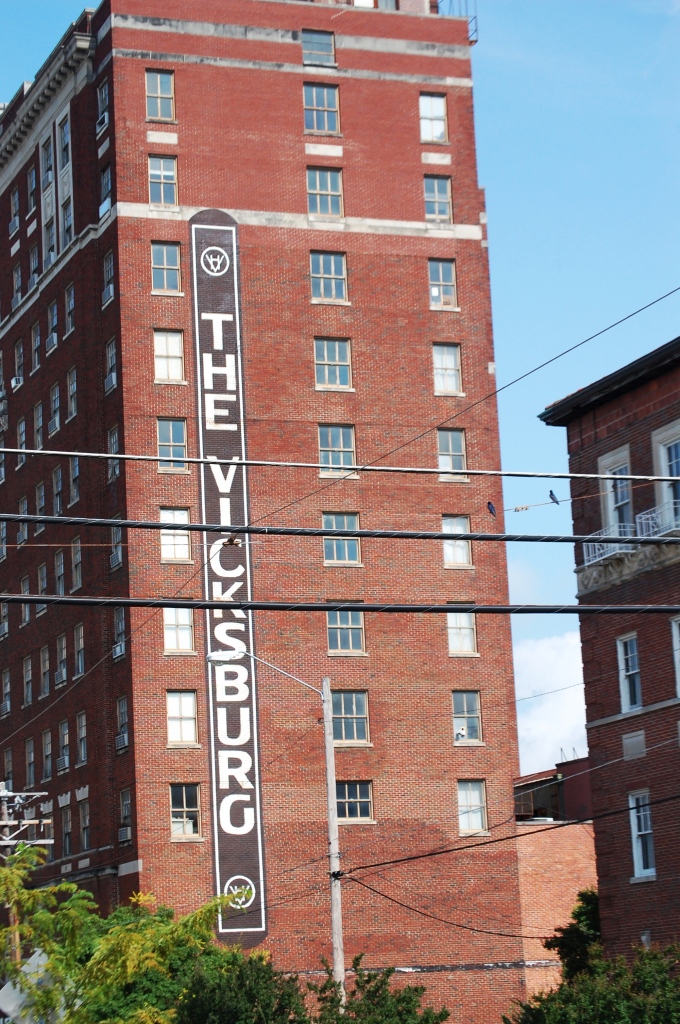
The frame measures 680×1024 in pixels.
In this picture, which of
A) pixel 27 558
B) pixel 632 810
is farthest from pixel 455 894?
pixel 27 558

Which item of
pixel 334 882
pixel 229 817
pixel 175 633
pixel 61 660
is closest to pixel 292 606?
pixel 334 882

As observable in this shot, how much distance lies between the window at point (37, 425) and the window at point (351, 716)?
2130 cm

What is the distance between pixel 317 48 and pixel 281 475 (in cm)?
1838

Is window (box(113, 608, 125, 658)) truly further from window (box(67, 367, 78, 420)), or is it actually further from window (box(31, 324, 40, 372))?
window (box(31, 324, 40, 372))

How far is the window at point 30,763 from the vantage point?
78.4m

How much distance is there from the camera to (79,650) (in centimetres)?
7294

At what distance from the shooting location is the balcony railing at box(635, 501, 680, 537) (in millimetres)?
46750

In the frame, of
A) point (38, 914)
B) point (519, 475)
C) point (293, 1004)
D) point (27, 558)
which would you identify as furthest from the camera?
point (27, 558)

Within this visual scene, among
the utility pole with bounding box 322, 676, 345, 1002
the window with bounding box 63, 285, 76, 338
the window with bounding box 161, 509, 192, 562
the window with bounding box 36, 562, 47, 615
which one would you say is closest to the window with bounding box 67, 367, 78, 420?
Result: the window with bounding box 63, 285, 76, 338

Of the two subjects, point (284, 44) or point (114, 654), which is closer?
point (114, 654)

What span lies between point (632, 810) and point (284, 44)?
3738cm

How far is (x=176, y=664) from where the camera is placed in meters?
65.3

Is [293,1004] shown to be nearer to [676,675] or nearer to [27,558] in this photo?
[676,675]

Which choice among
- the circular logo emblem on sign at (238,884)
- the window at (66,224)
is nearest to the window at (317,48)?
the window at (66,224)
